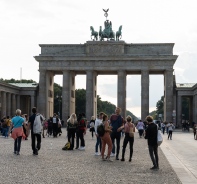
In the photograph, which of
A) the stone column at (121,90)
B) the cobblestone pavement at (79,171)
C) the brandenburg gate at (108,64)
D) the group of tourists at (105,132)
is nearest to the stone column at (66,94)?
the brandenburg gate at (108,64)

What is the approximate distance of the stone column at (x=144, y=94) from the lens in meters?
106

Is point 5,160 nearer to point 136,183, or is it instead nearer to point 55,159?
point 55,159

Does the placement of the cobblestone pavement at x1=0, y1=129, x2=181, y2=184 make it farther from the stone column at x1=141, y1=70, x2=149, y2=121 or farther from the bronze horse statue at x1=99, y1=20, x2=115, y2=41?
the bronze horse statue at x1=99, y1=20, x2=115, y2=41

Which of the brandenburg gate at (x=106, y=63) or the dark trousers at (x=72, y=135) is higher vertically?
the brandenburg gate at (x=106, y=63)

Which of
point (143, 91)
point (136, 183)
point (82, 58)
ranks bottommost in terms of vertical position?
point (136, 183)

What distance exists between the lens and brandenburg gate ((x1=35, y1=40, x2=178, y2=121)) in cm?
10588

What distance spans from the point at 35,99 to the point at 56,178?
9683cm

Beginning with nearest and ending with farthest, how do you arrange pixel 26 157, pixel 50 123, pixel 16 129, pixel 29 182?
pixel 29 182, pixel 26 157, pixel 16 129, pixel 50 123

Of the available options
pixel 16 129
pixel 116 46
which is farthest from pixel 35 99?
pixel 16 129

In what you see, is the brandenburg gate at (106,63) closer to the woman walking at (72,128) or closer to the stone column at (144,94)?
the stone column at (144,94)

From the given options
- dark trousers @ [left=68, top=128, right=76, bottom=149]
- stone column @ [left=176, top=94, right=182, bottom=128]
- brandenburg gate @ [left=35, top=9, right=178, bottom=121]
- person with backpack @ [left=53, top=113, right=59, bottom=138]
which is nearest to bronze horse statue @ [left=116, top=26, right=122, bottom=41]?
brandenburg gate @ [left=35, top=9, right=178, bottom=121]

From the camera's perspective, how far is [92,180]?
1750 cm

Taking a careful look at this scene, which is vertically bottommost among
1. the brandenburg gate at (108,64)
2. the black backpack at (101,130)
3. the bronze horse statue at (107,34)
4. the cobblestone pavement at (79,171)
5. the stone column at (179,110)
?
the cobblestone pavement at (79,171)

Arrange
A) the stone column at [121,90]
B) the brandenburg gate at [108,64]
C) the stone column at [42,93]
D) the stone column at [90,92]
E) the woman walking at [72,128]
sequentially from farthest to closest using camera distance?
1. the stone column at [42,93]
2. the stone column at [90,92]
3. the stone column at [121,90]
4. the brandenburg gate at [108,64]
5. the woman walking at [72,128]
